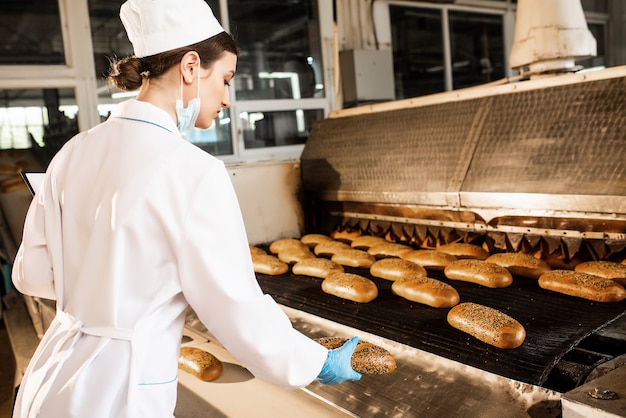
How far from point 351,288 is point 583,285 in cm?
81

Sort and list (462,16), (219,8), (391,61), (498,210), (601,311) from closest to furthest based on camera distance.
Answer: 1. (601,311)
2. (498,210)
3. (219,8)
4. (391,61)
5. (462,16)

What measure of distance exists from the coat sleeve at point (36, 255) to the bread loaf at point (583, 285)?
1.62 m

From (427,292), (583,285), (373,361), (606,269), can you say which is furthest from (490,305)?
(373,361)

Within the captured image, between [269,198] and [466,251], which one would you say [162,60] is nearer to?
[466,251]

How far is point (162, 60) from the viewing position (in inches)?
46.0

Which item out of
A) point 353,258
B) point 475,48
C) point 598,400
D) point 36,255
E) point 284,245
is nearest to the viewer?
point 598,400

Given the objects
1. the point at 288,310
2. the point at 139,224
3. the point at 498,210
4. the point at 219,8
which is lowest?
the point at 288,310

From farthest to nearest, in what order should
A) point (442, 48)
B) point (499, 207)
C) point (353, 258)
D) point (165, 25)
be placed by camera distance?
point (442, 48)
point (353, 258)
point (499, 207)
point (165, 25)

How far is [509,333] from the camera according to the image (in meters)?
1.52

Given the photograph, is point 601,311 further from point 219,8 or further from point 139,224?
point 219,8

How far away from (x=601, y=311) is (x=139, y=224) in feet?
4.79

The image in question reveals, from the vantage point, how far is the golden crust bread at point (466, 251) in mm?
2373

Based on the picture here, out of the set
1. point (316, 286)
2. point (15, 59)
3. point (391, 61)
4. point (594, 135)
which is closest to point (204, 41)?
point (316, 286)

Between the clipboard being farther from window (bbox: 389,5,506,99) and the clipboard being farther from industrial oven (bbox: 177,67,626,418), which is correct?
window (bbox: 389,5,506,99)
